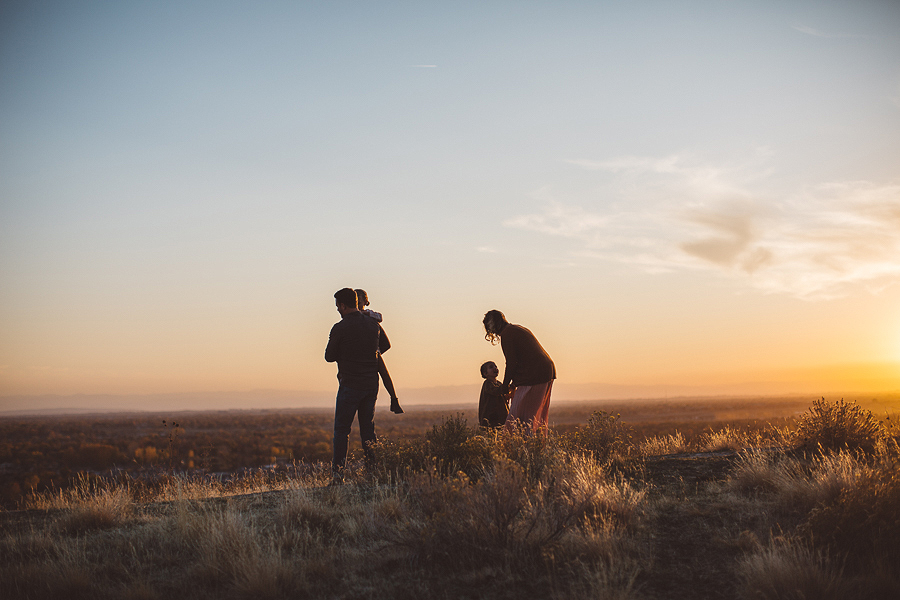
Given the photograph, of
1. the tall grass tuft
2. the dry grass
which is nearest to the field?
the tall grass tuft

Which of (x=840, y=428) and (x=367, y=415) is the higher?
(x=367, y=415)

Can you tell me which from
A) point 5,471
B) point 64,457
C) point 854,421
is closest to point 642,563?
point 854,421

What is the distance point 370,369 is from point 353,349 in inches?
15.0

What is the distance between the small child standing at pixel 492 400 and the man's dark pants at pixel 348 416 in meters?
1.91

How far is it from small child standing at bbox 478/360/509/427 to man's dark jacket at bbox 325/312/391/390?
209cm

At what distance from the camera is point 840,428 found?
6.99m

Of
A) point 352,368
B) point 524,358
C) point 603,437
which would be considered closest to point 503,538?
point 524,358

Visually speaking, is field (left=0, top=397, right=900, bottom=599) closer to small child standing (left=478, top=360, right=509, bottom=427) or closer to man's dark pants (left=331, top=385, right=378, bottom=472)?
man's dark pants (left=331, top=385, right=378, bottom=472)

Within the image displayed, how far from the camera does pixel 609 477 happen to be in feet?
20.6

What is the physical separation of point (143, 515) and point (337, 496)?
234 cm

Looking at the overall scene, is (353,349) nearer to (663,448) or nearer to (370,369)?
(370,369)

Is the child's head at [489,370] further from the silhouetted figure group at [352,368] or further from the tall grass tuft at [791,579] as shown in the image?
the tall grass tuft at [791,579]

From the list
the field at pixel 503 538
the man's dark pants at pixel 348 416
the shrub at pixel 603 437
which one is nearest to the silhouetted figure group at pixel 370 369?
the man's dark pants at pixel 348 416

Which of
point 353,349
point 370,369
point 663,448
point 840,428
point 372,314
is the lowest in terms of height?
point 663,448
